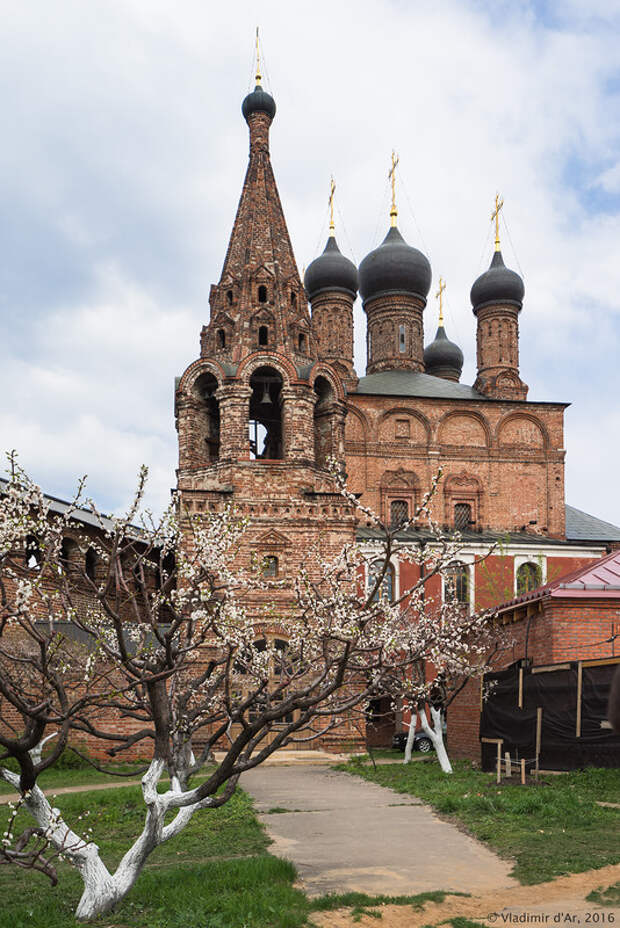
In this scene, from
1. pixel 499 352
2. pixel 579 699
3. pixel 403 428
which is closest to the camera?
pixel 579 699

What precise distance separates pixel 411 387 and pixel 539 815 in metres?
26.1

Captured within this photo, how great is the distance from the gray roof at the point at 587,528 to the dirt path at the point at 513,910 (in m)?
27.7

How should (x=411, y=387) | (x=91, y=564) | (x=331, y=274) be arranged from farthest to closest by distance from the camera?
1. (x=331, y=274)
2. (x=411, y=387)
3. (x=91, y=564)

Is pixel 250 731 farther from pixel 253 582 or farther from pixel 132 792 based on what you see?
pixel 132 792

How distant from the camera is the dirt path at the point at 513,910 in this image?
19.9ft

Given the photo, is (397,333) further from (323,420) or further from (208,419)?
(208,419)

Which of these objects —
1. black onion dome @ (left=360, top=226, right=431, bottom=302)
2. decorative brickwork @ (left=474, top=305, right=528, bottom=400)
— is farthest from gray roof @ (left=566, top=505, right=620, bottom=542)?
black onion dome @ (left=360, top=226, right=431, bottom=302)

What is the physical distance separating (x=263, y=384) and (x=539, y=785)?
543 inches

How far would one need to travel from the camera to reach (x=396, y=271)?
123 ft

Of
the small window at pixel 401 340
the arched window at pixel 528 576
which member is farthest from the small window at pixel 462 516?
the small window at pixel 401 340

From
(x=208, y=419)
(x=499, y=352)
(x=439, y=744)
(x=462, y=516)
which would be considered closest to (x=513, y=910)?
(x=439, y=744)

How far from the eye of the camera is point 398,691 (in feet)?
29.4

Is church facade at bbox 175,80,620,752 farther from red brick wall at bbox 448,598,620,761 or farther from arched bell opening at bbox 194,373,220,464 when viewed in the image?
red brick wall at bbox 448,598,620,761

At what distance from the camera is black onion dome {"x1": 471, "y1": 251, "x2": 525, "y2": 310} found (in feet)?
123
